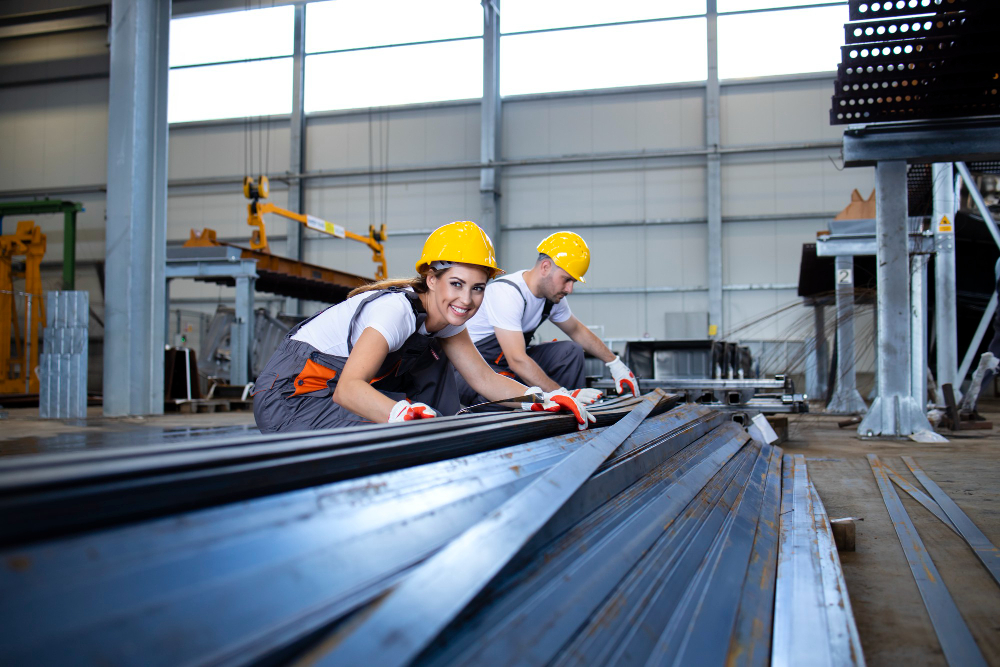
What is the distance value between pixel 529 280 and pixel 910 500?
2044mm

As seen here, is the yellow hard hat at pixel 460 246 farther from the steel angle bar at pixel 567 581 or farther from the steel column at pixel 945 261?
the steel column at pixel 945 261

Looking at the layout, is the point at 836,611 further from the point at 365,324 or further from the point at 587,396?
the point at 365,324

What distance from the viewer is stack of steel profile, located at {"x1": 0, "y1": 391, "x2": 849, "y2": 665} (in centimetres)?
57

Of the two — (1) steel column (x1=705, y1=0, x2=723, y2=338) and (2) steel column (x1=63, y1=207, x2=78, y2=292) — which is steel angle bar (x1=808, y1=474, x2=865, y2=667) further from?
(2) steel column (x1=63, y1=207, x2=78, y2=292)

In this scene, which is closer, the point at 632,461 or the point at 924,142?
the point at 632,461

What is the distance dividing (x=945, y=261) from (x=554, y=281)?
16.5 feet

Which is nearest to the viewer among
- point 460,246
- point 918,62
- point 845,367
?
point 460,246

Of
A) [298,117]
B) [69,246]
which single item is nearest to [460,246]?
[69,246]

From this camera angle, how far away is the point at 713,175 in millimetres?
14008

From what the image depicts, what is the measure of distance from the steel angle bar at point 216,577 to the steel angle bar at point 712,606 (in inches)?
13.8

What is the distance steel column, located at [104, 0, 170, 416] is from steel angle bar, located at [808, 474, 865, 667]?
696 cm

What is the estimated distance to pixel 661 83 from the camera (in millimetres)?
14555

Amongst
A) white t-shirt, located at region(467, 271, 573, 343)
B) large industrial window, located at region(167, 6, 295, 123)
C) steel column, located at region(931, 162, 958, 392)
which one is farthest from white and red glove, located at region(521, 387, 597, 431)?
large industrial window, located at region(167, 6, 295, 123)

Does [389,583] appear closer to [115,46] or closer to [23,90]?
[115,46]
